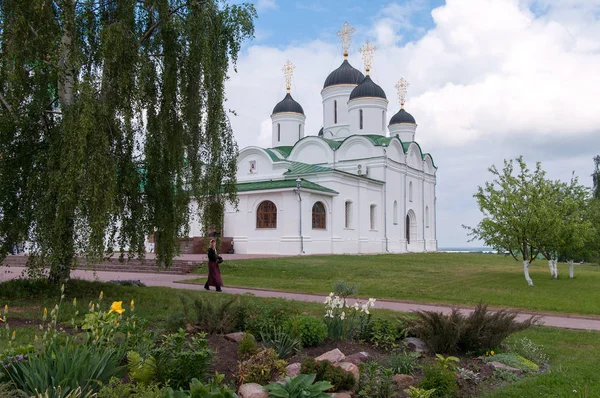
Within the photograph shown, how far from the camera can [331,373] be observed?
484cm

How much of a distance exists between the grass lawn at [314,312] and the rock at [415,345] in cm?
146

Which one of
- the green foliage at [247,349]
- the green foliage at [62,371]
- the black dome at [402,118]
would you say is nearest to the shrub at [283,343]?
the green foliage at [247,349]

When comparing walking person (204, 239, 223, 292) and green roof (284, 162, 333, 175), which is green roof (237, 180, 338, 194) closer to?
green roof (284, 162, 333, 175)

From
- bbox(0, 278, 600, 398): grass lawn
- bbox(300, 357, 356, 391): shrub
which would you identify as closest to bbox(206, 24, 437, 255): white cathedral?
bbox(0, 278, 600, 398): grass lawn

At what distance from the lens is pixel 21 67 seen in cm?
899

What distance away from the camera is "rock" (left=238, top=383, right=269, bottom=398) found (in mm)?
4426

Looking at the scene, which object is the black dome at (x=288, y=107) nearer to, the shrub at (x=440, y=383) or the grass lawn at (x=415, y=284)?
the grass lawn at (x=415, y=284)

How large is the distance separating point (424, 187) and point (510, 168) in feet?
84.7

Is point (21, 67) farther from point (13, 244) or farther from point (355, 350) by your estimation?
point (355, 350)

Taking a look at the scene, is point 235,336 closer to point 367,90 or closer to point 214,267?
point 214,267

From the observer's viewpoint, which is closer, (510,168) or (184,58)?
(184,58)

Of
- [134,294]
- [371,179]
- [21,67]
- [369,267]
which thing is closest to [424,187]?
[371,179]

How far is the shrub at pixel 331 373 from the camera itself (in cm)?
484

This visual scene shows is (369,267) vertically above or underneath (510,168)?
underneath
